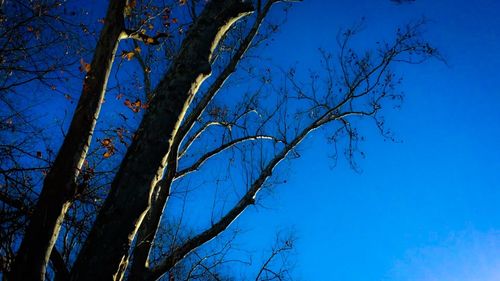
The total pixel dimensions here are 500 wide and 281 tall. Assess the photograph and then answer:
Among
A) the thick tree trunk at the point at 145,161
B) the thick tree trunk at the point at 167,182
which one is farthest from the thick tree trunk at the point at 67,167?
the thick tree trunk at the point at 167,182

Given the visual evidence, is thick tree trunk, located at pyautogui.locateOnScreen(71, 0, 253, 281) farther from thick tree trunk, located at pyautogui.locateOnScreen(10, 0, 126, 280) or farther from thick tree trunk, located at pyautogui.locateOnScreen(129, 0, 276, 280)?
thick tree trunk, located at pyautogui.locateOnScreen(129, 0, 276, 280)

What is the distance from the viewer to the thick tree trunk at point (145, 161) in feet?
8.47

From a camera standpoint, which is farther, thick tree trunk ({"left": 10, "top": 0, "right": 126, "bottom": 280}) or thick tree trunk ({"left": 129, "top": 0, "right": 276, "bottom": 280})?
thick tree trunk ({"left": 129, "top": 0, "right": 276, "bottom": 280})

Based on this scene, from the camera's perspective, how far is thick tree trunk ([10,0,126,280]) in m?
2.82

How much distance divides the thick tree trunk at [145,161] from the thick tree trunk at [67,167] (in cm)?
50

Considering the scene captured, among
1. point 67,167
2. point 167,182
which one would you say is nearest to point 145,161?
point 67,167

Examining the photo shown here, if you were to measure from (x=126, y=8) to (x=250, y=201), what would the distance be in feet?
12.0

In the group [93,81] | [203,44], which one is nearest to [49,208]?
[93,81]

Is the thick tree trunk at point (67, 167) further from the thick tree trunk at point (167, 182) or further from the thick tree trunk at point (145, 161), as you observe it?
the thick tree trunk at point (167, 182)

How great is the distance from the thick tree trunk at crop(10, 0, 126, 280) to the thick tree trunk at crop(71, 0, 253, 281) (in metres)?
0.50

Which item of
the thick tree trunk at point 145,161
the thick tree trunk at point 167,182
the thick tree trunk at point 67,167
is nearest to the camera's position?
the thick tree trunk at point 145,161

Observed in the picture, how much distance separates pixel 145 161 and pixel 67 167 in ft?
2.71

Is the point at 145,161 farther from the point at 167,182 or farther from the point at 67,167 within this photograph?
the point at 167,182

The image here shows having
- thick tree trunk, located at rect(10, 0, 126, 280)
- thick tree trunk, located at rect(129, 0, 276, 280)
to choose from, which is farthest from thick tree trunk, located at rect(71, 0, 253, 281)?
thick tree trunk, located at rect(129, 0, 276, 280)
